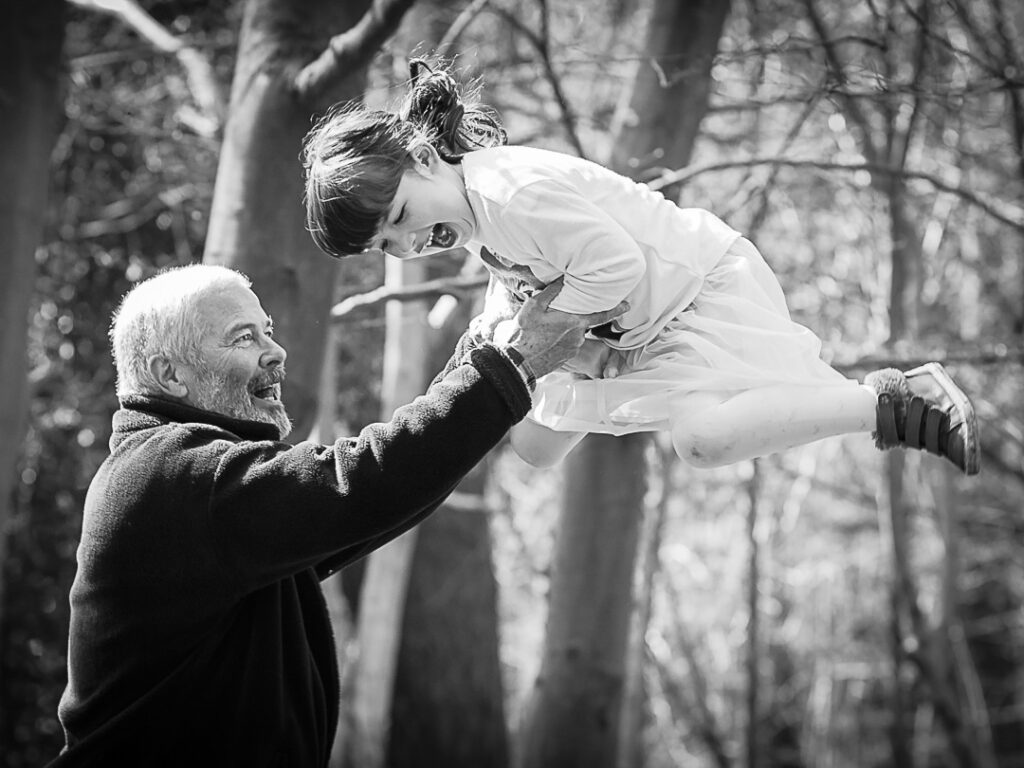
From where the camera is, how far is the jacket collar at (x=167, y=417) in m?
2.34

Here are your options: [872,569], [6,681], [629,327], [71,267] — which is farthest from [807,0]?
[872,569]

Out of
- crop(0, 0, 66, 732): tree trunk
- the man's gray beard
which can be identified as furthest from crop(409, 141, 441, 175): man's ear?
crop(0, 0, 66, 732): tree trunk

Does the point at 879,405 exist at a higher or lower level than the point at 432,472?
higher

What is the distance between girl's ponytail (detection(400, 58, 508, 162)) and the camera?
247cm

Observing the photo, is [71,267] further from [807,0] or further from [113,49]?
[807,0]

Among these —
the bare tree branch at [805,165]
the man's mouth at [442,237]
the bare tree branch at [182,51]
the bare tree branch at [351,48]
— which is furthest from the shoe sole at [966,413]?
the bare tree branch at [182,51]

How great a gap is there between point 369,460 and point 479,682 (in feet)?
20.3

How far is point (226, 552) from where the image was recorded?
7.13ft

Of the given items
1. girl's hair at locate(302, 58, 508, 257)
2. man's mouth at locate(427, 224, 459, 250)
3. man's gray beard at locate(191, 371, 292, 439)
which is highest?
girl's hair at locate(302, 58, 508, 257)

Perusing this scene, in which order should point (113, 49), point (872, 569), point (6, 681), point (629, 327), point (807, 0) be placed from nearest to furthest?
point (629, 327)
point (807, 0)
point (113, 49)
point (6, 681)
point (872, 569)

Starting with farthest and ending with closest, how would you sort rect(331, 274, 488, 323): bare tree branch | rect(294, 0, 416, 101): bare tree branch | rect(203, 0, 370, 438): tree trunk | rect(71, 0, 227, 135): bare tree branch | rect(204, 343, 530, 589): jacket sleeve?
rect(71, 0, 227, 135): bare tree branch
rect(331, 274, 488, 323): bare tree branch
rect(203, 0, 370, 438): tree trunk
rect(294, 0, 416, 101): bare tree branch
rect(204, 343, 530, 589): jacket sleeve

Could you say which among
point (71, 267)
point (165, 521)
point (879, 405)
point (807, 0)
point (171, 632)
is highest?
point (807, 0)

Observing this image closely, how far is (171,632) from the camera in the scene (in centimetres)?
225

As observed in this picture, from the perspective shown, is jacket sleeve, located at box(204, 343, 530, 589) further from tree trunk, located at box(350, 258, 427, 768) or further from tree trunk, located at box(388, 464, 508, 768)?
tree trunk, located at box(388, 464, 508, 768)
